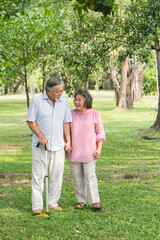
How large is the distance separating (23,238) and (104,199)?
74.9 inches

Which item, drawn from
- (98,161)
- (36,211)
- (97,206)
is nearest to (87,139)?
(97,206)

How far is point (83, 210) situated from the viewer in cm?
576

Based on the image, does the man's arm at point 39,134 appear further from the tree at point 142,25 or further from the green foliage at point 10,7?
the tree at point 142,25

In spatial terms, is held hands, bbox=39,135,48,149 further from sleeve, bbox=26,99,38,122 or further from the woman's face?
the woman's face

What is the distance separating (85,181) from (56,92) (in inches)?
50.6

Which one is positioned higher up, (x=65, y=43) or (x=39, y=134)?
(x=65, y=43)

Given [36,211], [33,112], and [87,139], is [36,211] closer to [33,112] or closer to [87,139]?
[87,139]

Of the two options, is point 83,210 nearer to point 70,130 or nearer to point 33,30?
point 70,130

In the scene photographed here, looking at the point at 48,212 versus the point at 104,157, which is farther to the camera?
the point at 104,157

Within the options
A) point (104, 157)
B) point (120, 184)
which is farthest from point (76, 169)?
point (104, 157)

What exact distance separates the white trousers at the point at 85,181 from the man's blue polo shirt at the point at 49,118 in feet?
1.40

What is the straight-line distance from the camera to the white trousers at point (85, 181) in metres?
5.65

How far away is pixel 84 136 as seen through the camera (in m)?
5.63

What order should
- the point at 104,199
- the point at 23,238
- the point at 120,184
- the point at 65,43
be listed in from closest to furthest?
the point at 23,238
the point at 104,199
the point at 120,184
the point at 65,43
